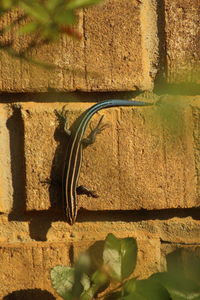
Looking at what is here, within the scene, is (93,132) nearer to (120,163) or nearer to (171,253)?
(120,163)

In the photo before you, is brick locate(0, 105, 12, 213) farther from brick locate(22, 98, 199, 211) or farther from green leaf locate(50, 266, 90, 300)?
green leaf locate(50, 266, 90, 300)

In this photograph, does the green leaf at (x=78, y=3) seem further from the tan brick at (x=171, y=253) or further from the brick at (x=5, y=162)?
the tan brick at (x=171, y=253)

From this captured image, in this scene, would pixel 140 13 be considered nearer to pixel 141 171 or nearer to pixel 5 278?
pixel 141 171

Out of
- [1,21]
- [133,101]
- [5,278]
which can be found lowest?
[5,278]

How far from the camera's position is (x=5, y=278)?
1.07 m

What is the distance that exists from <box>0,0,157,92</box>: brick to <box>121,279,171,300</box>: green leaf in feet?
1.10

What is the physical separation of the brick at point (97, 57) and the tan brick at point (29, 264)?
28cm

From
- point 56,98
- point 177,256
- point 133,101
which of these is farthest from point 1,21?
point 177,256

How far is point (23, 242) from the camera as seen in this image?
42.3 inches

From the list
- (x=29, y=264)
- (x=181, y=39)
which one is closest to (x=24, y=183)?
(x=29, y=264)

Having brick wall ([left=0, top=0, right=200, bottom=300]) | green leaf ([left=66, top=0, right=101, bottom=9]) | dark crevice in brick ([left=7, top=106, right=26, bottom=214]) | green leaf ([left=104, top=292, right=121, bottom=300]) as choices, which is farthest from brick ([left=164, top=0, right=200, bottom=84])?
green leaf ([left=66, top=0, right=101, bottom=9])

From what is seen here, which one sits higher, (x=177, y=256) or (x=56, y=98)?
(x=56, y=98)

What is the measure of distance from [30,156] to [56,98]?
11 cm

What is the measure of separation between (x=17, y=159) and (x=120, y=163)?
186mm
